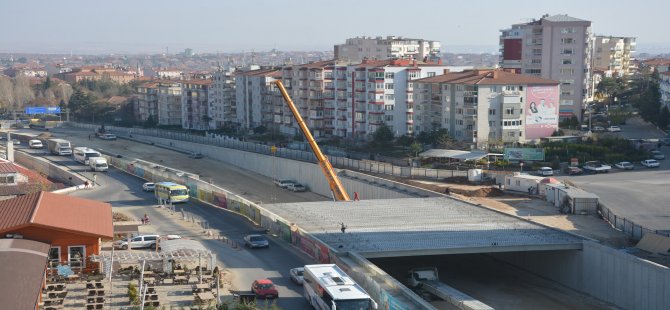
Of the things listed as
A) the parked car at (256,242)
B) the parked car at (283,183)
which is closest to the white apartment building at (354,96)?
the parked car at (283,183)

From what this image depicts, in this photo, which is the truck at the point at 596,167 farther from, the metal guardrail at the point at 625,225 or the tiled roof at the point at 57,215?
the tiled roof at the point at 57,215

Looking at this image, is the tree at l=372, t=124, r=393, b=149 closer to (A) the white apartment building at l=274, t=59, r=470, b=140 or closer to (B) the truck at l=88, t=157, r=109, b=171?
(A) the white apartment building at l=274, t=59, r=470, b=140

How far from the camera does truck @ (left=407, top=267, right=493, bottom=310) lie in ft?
85.1

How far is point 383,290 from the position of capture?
22.7m

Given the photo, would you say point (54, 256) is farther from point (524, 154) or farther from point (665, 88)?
point (665, 88)

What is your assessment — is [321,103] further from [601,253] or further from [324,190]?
[601,253]

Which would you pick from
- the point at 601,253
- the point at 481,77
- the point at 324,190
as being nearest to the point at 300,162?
the point at 324,190

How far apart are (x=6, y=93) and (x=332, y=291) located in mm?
125130

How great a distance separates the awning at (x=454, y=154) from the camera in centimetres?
5106

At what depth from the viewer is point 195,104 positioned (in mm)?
93688

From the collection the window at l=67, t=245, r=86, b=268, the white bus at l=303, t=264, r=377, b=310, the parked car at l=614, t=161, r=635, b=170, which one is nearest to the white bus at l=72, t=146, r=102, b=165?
the parked car at l=614, t=161, r=635, b=170

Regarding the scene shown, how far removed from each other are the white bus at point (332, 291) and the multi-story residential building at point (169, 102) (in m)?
74.9

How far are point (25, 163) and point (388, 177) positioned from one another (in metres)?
29.0

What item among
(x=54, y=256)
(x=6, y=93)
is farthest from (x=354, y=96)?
(x=6, y=93)
